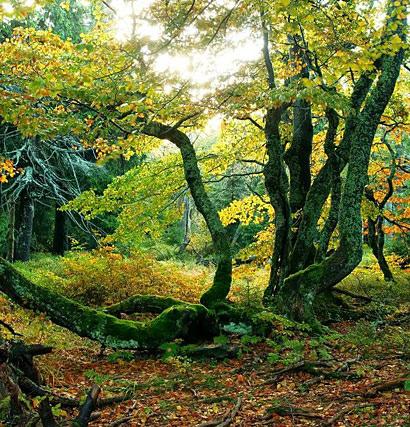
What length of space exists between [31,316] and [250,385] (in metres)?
3.42

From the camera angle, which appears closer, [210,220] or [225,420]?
[225,420]

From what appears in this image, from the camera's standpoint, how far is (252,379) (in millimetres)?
6051

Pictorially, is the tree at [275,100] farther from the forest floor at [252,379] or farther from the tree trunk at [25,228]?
the tree trunk at [25,228]

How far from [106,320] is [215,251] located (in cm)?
307

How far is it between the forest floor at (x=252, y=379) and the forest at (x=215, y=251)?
0.11ft

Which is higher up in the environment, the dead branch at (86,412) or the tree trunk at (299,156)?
the tree trunk at (299,156)

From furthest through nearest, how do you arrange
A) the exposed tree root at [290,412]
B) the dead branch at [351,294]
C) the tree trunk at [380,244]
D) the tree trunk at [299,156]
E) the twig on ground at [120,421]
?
the tree trunk at [380,244] → the dead branch at [351,294] → the tree trunk at [299,156] → the exposed tree root at [290,412] → the twig on ground at [120,421]

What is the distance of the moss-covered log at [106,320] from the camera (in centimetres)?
649

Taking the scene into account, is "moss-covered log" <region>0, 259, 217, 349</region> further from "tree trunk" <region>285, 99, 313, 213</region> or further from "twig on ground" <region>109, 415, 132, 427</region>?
"tree trunk" <region>285, 99, 313, 213</region>

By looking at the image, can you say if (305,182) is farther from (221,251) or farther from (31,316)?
(31,316)

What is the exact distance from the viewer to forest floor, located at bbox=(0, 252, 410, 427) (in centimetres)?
462

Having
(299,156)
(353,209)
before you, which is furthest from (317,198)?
(299,156)

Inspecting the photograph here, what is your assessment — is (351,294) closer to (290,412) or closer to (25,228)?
(290,412)

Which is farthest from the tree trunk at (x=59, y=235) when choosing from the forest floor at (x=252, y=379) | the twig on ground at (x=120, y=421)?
the twig on ground at (x=120, y=421)
